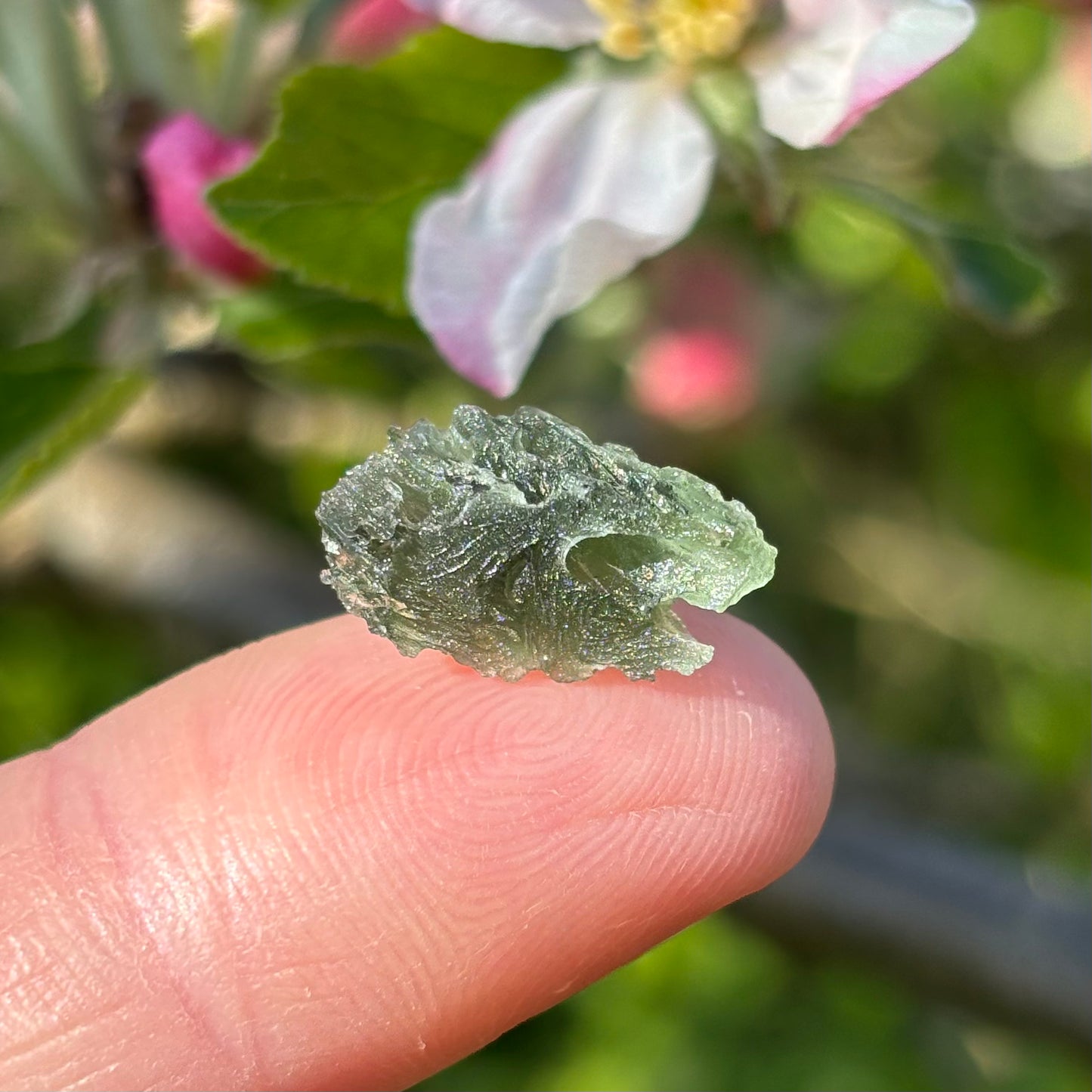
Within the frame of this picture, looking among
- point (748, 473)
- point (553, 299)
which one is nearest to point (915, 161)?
point (748, 473)

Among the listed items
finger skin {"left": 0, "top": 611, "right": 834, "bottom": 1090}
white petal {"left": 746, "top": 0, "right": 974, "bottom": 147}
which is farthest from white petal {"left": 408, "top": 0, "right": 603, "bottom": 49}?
finger skin {"left": 0, "top": 611, "right": 834, "bottom": 1090}

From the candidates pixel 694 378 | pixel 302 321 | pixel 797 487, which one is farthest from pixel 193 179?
pixel 797 487

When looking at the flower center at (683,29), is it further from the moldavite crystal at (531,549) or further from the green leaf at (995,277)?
the moldavite crystal at (531,549)

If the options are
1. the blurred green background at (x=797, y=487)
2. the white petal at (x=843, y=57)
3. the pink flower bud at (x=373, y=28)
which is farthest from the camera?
the blurred green background at (x=797, y=487)

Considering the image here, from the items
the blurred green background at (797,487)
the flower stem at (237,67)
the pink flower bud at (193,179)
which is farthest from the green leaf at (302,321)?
the blurred green background at (797,487)

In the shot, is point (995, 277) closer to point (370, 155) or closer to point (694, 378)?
point (370, 155)

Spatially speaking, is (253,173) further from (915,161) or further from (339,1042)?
(915,161)

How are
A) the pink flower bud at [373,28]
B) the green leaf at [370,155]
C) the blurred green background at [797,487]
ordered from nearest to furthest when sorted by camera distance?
the green leaf at [370,155] < the pink flower bud at [373,28] < the blurred green background at [797,487]
